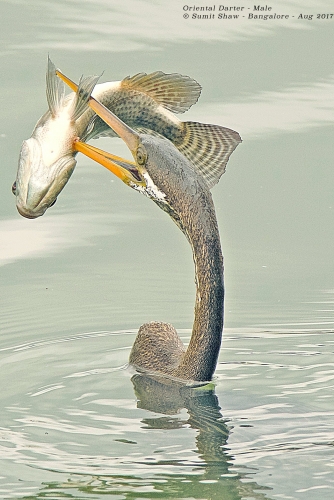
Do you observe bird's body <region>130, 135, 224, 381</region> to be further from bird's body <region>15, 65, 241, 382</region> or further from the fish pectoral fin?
the fish pectoral fin

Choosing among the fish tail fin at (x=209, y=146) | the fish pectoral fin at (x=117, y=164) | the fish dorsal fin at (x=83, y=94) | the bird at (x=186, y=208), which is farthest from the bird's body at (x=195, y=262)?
the fish tail fin at (x=209, y=146)

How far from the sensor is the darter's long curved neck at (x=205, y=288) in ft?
20.0

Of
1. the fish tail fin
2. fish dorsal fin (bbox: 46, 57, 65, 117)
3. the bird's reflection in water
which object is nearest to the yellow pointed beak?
fish dorsal fin (bbox: 46, 57, 65, 117)

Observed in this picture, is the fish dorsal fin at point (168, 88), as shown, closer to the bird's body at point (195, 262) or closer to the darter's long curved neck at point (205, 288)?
the bird's body at point (195, 262)

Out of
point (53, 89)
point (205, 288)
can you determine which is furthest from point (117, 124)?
point (205, 288)

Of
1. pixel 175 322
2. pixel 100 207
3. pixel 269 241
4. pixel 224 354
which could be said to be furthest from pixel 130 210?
pixel 224 354

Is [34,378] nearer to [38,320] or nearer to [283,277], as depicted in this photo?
[38,320]

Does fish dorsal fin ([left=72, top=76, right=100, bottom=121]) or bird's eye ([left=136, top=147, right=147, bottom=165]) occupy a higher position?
fish dorsal fin ([left=72, top=76, right=100, bottom=121])

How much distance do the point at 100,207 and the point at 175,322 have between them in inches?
65.4

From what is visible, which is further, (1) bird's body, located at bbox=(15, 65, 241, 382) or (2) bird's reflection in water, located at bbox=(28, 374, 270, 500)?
(1) bird's body, located at bbox=(15, 65, 241, 382)

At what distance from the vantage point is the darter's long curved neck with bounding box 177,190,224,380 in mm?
6090

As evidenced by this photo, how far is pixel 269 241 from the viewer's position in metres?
8.61

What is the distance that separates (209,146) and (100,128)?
542mm

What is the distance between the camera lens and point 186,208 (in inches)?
238
